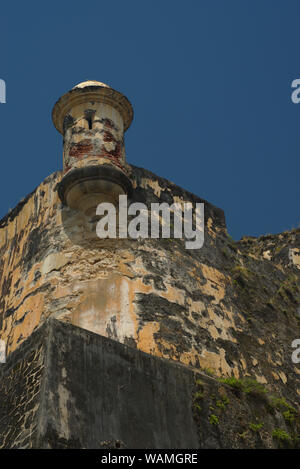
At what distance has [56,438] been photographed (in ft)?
29.5

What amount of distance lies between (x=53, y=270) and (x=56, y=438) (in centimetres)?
386

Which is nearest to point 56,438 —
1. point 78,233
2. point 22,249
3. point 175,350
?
point 175,350

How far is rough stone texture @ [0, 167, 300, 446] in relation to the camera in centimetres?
1188

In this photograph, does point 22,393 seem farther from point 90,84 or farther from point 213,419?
point 90,84

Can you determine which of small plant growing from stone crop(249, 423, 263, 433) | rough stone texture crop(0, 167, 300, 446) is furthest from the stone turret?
small plant growing from stone crop(249, 423, 263, 433)

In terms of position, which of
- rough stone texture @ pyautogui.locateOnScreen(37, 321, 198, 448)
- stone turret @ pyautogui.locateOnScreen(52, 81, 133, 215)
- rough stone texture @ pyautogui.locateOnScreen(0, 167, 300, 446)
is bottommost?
rough stone texture @ pyautogui.locateOnScreen(37, 321, 198, 448)

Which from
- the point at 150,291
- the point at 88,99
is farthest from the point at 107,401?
the point at 88,99

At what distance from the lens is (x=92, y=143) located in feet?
42.7

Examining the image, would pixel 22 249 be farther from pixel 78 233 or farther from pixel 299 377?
pixel 299 377

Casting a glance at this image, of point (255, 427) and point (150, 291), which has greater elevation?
point (150, 291)

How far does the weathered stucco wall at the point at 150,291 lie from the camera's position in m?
11.9

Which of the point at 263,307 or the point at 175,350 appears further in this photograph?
the point at 263,307

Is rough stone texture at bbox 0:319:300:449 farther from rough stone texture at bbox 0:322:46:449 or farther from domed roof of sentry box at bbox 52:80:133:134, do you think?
domed roof of sentry box at bbox 52:80:133:134

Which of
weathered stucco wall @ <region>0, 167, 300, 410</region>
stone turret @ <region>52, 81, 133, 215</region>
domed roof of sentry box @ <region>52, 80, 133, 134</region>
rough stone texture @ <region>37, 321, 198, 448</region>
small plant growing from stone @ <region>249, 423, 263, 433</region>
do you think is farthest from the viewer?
domed roof of sentry box @ <region>52, 80, 133, 134</region>
